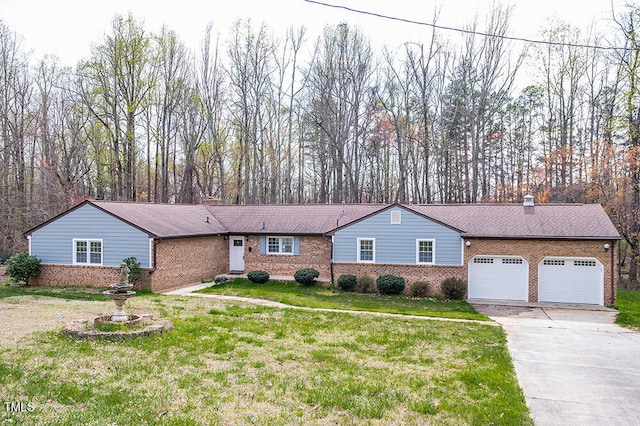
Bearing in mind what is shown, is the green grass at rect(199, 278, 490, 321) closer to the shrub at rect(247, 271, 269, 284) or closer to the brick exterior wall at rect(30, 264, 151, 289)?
the shrub at rect(247, 271, 269, 284)

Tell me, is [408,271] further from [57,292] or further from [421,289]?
[57,292]

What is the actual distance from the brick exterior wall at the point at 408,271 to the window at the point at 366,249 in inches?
10.9

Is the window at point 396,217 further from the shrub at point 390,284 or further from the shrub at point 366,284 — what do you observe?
the shrub at point 366,284

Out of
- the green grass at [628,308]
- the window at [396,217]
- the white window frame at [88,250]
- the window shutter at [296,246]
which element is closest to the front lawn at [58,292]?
the white window frame at [88,250]

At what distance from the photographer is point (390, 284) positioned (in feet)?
60.1

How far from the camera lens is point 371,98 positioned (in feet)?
112

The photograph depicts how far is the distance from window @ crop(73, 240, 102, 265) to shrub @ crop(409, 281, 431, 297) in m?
13.2

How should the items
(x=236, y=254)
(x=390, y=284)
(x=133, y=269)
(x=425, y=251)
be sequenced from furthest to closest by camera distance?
(x=236, y=254) → (x=425, y=251) → (x=390, y=284) → (x=133, y=269)

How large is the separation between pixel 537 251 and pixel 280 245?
11563 mm

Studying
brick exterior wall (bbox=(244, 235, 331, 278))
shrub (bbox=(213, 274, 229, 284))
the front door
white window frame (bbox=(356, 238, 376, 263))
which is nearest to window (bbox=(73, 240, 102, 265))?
shrub (bbox=(213, 274, 229, 284))

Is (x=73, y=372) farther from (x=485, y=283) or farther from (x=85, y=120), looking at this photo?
(x=85, y=120)

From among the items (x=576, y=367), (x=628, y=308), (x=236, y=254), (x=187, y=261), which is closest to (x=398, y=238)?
(x=236, y=254)

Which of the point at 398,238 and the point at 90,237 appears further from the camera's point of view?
the point at 398,238

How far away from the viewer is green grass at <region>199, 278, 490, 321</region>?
15133 millimetres
